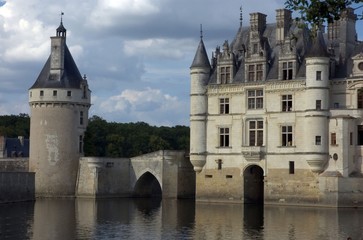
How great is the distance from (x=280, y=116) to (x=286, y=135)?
1206 mm

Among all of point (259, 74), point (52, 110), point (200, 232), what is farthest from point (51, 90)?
point (200, 232)

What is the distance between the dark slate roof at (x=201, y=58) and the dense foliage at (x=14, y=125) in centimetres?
3377

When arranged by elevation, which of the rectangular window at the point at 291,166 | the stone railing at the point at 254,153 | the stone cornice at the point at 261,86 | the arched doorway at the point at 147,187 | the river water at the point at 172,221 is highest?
the stone cornice at the point at 261,86

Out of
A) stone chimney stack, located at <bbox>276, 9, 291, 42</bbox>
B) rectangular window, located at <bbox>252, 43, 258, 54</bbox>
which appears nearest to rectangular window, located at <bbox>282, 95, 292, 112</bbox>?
rectangular window, located at <bbox>252, 43, 258, 54</bbox>

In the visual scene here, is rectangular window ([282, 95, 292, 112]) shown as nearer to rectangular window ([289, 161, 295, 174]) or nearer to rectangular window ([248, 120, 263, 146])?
rectangular window ([248, 120, 263, 146])

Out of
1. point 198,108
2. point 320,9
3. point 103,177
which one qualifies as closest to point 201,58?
point 198,108

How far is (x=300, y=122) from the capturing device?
154 ft

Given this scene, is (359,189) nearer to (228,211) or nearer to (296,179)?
(296,179)

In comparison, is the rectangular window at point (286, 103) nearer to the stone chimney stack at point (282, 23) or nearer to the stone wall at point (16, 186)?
the stone chimney stack at point (282, 23)

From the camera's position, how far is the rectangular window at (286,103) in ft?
156

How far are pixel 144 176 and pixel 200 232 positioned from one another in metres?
24.2

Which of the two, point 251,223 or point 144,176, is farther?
Answer: point 144,176

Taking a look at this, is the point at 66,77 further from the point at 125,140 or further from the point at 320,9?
the point at 320,9

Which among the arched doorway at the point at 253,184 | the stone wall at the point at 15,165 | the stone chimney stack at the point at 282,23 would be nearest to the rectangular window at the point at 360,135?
the arched doorway at the point at 253,184
